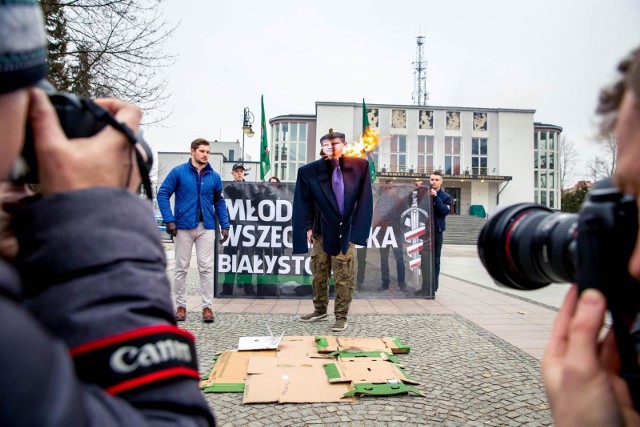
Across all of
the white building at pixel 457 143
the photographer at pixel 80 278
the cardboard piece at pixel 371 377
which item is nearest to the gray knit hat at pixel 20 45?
the photographer at pixel 80 278

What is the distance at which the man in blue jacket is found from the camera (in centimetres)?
493

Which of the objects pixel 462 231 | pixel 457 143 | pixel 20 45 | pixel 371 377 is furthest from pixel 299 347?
pixel 457 143

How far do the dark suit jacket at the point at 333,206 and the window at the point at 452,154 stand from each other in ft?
143

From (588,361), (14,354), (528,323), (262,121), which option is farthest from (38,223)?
(262,121)

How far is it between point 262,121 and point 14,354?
760 inches

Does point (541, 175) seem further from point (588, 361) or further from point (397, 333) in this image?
point (588, 361)

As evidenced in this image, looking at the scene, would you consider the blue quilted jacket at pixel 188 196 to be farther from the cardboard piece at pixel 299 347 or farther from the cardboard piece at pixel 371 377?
the cardboard piece at pixel 371 377

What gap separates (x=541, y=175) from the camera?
50156 mm

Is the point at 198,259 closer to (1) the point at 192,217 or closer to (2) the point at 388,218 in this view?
(1) the point at 192,217

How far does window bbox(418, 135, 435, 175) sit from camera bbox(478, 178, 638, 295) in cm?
4667

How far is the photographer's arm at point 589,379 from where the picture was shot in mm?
719

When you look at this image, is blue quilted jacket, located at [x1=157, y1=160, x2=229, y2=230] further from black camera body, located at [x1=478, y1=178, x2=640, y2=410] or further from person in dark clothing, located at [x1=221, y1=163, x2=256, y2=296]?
black camera body, located at [x1=478, y1=178, x2=640, y2=410]

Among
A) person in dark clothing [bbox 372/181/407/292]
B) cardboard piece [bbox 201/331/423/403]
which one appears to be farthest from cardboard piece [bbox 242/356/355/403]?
person in dark clothing [bbox 372/181/407/292]

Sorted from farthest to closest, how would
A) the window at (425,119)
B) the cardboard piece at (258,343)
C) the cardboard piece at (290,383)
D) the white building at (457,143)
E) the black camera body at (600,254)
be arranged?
the window at (425,119)
the white building at (457,143)
the cardboard piece at (258,343)
the cardboard piece at (290,383)
the black camera body at (600,254)
